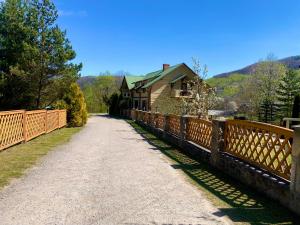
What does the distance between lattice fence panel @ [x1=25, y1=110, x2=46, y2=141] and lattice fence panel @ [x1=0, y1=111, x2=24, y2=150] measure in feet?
2.44

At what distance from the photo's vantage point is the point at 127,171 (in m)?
7.94

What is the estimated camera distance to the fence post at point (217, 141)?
331 inches

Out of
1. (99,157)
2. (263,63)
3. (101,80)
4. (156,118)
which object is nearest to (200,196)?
(99,157)

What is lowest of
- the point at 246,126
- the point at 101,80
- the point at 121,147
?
the point at 121,147

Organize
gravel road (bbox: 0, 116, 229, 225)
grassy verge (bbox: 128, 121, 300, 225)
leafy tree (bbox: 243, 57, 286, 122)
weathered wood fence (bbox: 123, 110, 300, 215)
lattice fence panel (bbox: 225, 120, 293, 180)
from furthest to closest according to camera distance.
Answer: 1. leafy tree (bbox: 243, 57, 286, 122)
2. lattice fence panel (bbox: 225, 120, 293, 180)
3. weathered wood fence (bbox: 123, 110, 300, 215)
4. grassy verge (bbox: 128, 121, 300, 225)
5. gravel road (bbox: 0, 116, 229, 225)

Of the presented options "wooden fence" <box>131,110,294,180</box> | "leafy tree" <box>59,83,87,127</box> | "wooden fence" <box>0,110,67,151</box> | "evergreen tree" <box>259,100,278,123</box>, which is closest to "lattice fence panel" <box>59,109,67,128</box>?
"leafy tree" <box>59,83,87,127</box>

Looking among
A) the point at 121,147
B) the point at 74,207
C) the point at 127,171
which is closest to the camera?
the point at 74,207

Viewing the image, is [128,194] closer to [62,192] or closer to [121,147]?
[62,192]

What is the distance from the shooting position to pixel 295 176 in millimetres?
5031

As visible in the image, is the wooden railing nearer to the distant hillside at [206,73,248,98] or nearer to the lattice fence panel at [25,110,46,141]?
the lattice fence panel at [25,110,46,141]

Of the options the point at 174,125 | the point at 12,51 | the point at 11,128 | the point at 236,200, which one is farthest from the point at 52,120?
the point at 236,200

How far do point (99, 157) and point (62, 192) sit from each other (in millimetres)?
4153

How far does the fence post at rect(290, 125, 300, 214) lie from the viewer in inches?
195

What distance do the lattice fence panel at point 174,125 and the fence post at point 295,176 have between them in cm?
837
